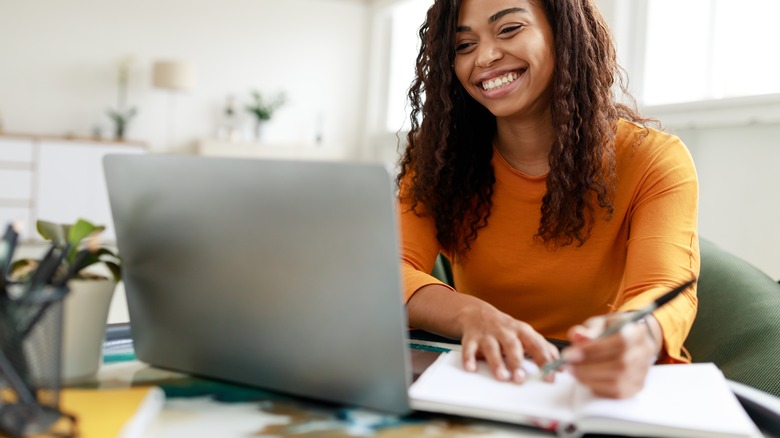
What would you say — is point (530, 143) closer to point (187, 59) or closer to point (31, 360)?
point (31, 360)

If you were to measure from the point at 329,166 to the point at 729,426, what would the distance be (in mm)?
415

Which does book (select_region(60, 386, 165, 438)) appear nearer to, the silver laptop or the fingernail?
the silver laptop

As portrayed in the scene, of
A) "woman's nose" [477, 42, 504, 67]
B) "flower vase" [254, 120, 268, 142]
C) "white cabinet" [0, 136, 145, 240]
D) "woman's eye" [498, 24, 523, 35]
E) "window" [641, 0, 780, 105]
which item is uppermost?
"window" [641, 0, 780, 105]

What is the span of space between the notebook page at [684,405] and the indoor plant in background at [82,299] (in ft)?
1.71

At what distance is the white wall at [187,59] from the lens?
5898 millimetres

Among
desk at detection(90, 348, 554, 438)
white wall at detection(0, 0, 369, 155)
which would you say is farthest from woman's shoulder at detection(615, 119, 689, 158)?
white wall at detection(0, 0, 369, 155)

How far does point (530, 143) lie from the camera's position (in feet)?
4.50

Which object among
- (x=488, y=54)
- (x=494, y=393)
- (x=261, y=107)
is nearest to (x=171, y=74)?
(x=261, y=107)

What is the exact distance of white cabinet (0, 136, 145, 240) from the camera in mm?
5387

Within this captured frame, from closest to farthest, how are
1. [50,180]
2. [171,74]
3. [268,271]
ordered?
[268,271] → [50,180] → [171,74]

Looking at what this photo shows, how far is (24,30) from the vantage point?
586cm

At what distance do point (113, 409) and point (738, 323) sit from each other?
1.07 metres

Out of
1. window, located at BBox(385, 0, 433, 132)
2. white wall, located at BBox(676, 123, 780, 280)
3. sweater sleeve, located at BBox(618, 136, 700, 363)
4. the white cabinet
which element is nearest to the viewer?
sweater sleeve, located at BBox(618, 136, 700, 363)

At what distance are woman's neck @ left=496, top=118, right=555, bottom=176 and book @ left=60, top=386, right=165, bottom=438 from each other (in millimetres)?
891
